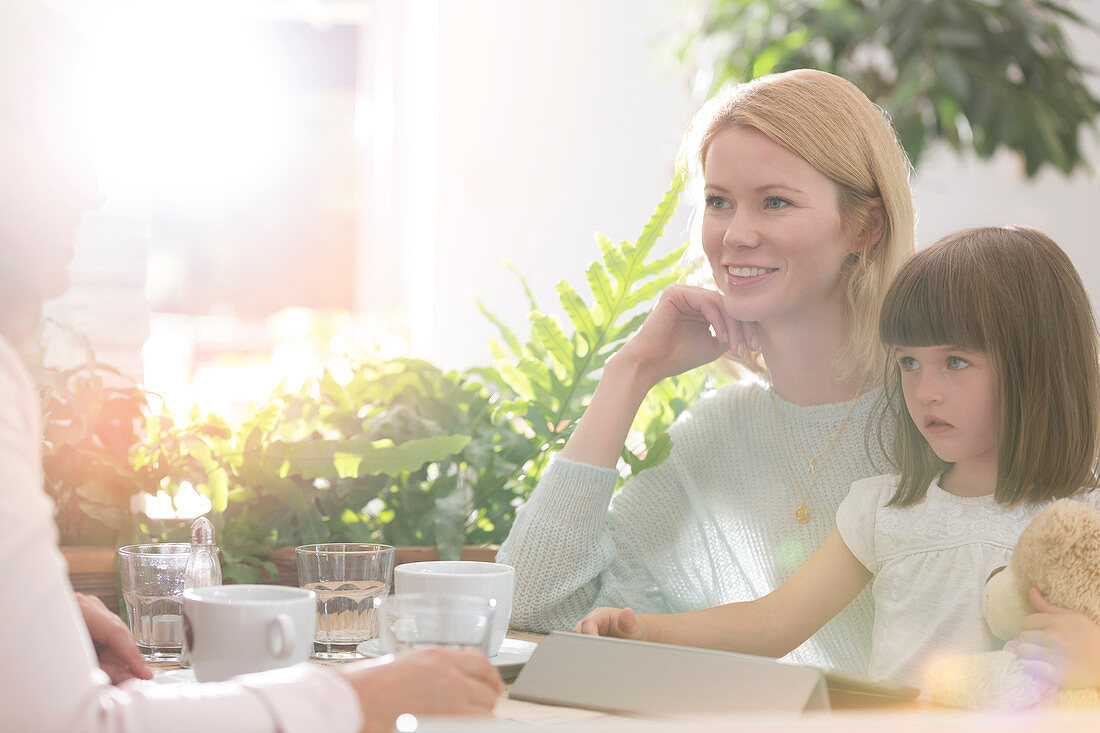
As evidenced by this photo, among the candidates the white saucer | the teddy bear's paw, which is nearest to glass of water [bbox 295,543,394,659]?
the white saucer

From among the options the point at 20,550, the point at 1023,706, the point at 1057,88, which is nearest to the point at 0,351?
the point at 20,550

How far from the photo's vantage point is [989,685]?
761 mm

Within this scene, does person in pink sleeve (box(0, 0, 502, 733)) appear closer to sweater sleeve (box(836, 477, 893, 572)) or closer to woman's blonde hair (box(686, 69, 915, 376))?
sweater sleeve (box(836, 477, 893, 572))

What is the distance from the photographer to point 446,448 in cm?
124

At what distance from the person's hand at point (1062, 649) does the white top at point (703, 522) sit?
1.29 feet

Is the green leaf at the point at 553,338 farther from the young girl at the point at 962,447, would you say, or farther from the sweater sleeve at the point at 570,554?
the young girl at the point at 962,447

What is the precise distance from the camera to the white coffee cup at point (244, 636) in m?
0.69

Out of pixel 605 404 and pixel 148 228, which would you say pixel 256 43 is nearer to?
pixel 148 228

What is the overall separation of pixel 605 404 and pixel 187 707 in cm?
74

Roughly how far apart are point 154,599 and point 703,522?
661 millimetres

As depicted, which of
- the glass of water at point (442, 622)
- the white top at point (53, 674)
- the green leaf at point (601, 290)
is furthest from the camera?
the green leaf at point (601, 290)

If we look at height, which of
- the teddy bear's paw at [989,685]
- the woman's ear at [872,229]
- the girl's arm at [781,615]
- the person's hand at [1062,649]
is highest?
the woman's ear at [872,229]

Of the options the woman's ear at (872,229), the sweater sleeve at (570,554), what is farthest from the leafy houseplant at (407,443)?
the woman's ear at (872,229)

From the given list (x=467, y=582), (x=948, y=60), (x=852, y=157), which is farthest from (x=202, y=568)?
(x=948, y=60)
